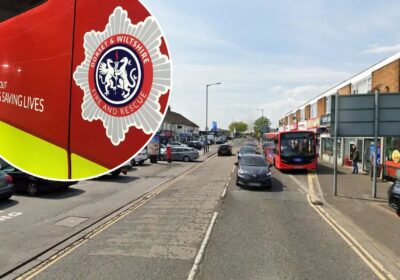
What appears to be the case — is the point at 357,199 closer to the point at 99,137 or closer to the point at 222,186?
the point at 222,186

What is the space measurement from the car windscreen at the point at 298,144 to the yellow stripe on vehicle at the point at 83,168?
24.9 m

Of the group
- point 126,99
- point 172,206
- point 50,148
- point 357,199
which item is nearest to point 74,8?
point 126,99

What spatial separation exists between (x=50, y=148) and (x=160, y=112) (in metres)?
0.40

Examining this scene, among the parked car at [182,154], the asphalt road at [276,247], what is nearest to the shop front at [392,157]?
the asphalt road at [276,247]

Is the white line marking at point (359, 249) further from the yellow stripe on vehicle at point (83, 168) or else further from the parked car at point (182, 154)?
the parked car at point (182, 154)

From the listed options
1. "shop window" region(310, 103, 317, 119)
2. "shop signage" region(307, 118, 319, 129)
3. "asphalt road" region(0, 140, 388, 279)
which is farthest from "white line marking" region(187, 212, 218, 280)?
"shop window" region(310, 103, 317, 119)

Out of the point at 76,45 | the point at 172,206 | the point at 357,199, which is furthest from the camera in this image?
the point at 357,199

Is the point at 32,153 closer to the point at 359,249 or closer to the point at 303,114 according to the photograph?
the point at 359,249

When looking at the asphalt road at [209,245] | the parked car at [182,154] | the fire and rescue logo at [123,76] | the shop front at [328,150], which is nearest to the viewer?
the fire and rescue logo at [123,76]

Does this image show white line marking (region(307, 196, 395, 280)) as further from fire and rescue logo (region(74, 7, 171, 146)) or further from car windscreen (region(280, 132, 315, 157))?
car windscreen (region(280, 132, 315, 157))

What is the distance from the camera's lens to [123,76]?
3.38 ft

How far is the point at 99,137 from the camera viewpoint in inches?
42.8

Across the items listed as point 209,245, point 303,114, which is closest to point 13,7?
point 209,245

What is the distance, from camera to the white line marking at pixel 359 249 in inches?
277
